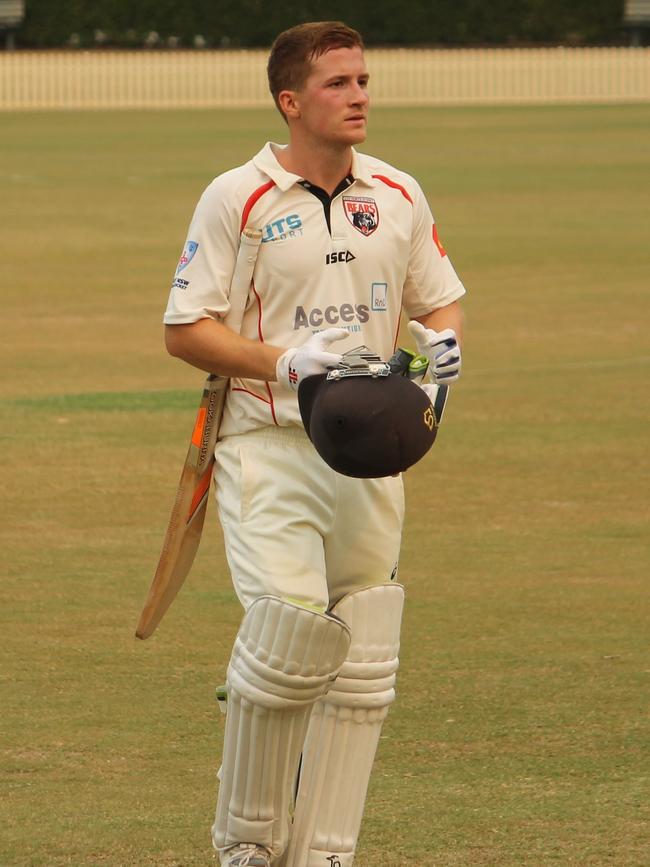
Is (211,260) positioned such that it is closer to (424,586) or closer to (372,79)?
(424,586)

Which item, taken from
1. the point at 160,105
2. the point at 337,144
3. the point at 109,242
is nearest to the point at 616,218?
the point at 109,242

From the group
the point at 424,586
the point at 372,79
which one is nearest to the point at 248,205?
the point at 424,586

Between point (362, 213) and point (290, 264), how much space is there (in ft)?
0.94

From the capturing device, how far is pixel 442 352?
515 cm

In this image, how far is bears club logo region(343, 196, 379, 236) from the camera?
5305mm

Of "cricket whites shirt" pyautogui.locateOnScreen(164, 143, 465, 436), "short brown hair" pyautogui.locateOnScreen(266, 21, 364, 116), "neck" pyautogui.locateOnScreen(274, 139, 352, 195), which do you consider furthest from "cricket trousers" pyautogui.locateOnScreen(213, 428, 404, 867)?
"short brown hair" pyautogui.locateOnScreen(266, 21, 364, 116)

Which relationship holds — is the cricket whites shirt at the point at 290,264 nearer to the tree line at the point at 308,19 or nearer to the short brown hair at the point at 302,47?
the short brown hair at the point at 302,47

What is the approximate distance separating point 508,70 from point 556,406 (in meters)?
35.5

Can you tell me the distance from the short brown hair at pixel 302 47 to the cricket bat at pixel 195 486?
500mm

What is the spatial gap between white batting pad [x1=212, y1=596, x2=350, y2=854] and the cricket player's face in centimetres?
127

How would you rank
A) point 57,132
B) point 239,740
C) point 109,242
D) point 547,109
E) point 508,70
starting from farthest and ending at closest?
point 508,70 → point 547,109 → point 57,132 → point 109,242 → point 239,740

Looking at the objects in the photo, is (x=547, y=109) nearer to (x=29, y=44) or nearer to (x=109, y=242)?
(x=29, y=44)

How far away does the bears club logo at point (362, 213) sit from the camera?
5305 mm

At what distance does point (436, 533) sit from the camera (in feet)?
31.2
